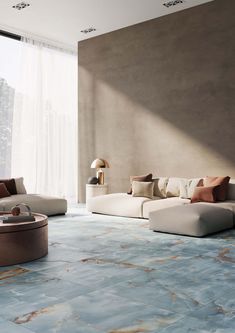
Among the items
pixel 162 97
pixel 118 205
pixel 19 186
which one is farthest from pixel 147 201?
pixel 19 186

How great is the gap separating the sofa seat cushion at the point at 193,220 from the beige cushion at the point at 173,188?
148cm

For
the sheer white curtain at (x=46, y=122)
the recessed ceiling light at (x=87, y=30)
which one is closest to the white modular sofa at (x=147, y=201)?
the sheer white curtain at (x=46, y=122)

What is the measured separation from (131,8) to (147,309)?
6004 mm

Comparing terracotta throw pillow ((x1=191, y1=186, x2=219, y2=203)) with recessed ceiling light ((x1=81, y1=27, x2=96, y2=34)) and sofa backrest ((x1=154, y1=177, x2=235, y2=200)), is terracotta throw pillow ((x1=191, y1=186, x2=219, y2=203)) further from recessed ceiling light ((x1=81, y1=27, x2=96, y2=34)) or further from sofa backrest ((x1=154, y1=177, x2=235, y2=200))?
recessed ceiling light ((x1=81, y1=27, x2=96, y2=34))

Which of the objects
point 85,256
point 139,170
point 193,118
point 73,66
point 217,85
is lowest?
point 85,256

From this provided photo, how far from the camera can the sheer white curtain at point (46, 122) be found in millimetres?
9094

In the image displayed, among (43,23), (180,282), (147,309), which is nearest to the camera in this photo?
(147,309)

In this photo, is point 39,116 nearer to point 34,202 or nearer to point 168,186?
point 34,202

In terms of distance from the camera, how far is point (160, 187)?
7621 millimetres

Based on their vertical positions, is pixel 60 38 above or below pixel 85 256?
above

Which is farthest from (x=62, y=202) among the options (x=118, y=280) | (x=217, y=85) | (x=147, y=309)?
(x=147, y=309)

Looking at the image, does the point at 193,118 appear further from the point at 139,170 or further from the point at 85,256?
the point at 85,256

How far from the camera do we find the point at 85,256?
174 inches

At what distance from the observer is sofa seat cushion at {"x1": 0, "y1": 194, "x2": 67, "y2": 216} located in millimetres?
6770
